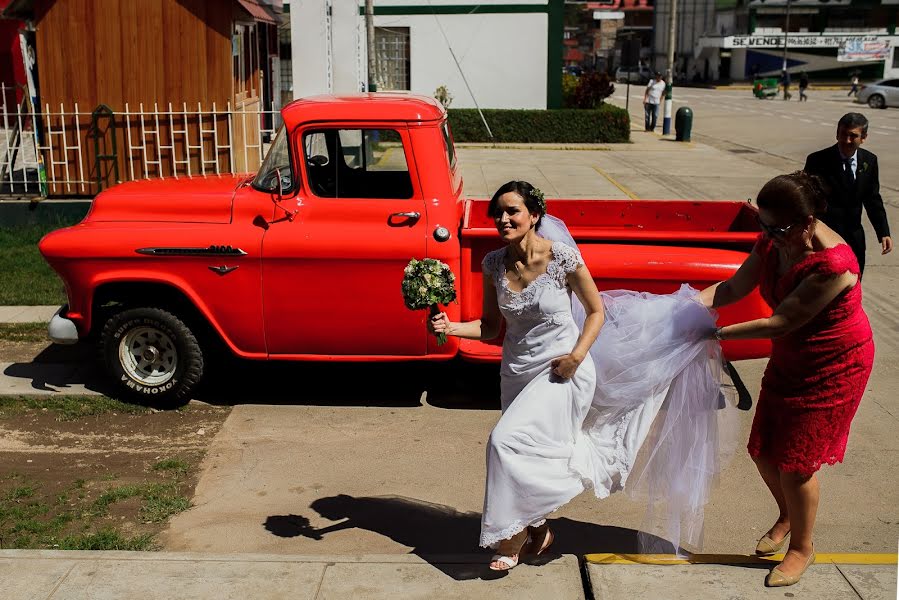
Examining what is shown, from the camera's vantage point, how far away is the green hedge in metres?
26.5

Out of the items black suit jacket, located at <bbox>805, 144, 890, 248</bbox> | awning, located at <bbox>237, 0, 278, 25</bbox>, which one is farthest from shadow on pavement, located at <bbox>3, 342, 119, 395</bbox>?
awning, located at <bbox>237, 0, 278, 25</bbox>

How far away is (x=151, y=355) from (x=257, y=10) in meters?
7.54

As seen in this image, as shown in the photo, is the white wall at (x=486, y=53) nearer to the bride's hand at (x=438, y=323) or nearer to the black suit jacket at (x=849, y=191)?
the black suit jacket at (x=849, y=191)

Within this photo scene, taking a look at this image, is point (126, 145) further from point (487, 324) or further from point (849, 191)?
point (487, 324)

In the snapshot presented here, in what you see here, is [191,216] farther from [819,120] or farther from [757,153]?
[819,120]

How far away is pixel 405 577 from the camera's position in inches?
178

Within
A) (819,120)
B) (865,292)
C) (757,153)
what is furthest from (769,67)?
(865,292)

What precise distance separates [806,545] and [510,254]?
1821 millimetres

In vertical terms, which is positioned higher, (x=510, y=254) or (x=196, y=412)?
(x=510, y=254)

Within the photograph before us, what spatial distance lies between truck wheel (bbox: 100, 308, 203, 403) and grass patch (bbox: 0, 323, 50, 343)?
203 cm

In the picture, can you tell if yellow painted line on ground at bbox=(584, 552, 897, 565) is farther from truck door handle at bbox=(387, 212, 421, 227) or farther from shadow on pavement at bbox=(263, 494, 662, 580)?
truck door handle at bbox=(387, 212, 421, 227)

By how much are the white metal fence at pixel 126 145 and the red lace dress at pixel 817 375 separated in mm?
8930

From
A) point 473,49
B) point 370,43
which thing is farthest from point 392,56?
point 370,43

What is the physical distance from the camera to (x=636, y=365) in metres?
4.68
